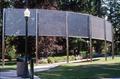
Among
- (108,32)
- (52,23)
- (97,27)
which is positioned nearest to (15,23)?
(52,23)

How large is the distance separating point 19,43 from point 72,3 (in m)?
15.2

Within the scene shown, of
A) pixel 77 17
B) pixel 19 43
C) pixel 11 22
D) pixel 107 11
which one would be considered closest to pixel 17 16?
pixel 11 22

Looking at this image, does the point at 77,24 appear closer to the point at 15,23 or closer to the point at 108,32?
the point at 15,23

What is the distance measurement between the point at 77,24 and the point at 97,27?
10.2 feet

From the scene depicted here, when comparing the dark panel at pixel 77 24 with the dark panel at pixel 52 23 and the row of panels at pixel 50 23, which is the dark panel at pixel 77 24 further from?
the dark panel at pixel 52 23

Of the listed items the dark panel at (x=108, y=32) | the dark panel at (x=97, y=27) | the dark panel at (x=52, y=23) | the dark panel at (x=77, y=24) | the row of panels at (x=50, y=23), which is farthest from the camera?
the dark panel at (x=108, y=32)

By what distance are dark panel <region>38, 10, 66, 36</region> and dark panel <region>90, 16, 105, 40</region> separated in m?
3.03

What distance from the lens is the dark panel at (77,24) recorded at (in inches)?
1360

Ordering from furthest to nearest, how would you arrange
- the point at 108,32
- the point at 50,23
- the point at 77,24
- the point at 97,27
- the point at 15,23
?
the point at 108,32 < the point at 97,27 < the point at 77,24 < the point at 50,23 < the point at 15,23

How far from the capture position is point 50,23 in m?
33.8

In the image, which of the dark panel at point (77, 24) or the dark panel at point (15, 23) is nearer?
the dark panel at point (15, 23)

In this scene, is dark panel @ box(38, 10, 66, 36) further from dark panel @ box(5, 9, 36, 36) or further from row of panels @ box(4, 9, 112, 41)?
dark panel @ box(5, 9, 36, 36)

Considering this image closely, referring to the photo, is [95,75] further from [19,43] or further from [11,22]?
[19,43]

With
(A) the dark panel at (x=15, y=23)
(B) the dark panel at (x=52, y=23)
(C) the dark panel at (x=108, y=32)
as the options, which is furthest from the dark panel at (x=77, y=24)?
(C) the dark panel at (x=108, y=32)
